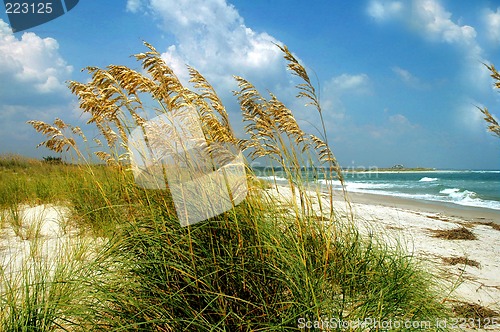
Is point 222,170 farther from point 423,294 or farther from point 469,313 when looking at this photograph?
point 469,313

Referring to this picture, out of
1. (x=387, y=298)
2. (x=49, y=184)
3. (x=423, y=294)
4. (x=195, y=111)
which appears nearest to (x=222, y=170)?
(x=195, y=111)

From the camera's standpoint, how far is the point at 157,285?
8.13ft

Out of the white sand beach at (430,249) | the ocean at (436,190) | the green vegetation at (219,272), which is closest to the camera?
the green vegetation at (219,272)

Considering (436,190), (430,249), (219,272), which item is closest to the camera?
(219,272)

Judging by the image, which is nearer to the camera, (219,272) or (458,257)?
(219,272)

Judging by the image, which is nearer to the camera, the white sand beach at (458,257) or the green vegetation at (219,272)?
the green vegetation at (219,272)

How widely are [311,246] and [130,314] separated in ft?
4.75

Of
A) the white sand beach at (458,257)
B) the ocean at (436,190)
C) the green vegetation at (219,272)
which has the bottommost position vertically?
the ocean at (436,190)

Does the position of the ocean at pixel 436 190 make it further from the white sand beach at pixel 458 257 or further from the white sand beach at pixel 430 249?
the white sand beach at pixel 430 249

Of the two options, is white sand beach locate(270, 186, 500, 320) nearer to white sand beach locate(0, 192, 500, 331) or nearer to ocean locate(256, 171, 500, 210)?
white sand beach locate(0, 192, 500, 331)

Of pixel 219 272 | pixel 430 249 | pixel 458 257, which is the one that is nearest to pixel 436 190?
pixel 430 249

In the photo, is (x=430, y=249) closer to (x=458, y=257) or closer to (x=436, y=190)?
(x=458, y=257)

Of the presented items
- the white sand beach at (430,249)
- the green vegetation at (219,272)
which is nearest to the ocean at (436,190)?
the green vegetation at (219,272)

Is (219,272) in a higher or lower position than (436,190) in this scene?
higher
